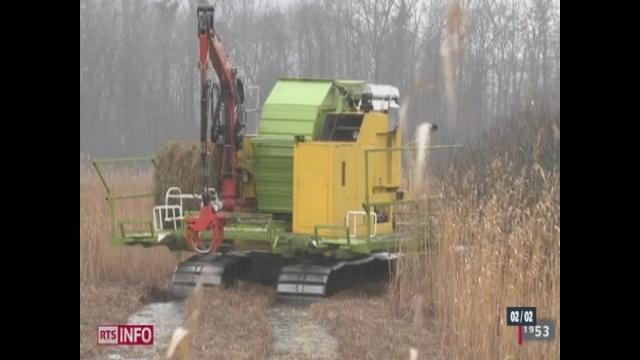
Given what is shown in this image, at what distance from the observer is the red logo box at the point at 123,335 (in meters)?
6.17

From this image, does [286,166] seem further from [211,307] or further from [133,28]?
[133,28]

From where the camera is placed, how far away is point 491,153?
25.8 feet

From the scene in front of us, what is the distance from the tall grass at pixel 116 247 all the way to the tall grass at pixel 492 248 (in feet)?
5.85

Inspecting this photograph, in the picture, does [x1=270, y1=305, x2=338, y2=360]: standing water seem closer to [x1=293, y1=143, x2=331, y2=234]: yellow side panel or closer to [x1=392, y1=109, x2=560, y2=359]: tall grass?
[x1=392, y1=109, x2=560, y2=359]: tall grass

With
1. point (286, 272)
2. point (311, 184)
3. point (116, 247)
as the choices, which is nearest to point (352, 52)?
point (311, 184)

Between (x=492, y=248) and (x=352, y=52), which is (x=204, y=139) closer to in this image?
(x=352, y=52)

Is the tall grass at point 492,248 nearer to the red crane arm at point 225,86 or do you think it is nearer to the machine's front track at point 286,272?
the machine's front track at point 286,272

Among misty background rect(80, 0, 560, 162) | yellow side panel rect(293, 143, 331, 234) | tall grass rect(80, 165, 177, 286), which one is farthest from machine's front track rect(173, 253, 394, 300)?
misty background rect(80, 0, 560, 162)

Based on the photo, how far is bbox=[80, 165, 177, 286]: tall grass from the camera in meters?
7.77

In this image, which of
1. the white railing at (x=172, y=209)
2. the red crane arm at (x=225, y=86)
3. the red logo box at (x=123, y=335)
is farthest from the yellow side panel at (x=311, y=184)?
the red logo box at (x=123, y=335)

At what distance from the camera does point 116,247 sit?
27.6ft

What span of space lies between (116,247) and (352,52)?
2.16m

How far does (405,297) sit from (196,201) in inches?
78.9
